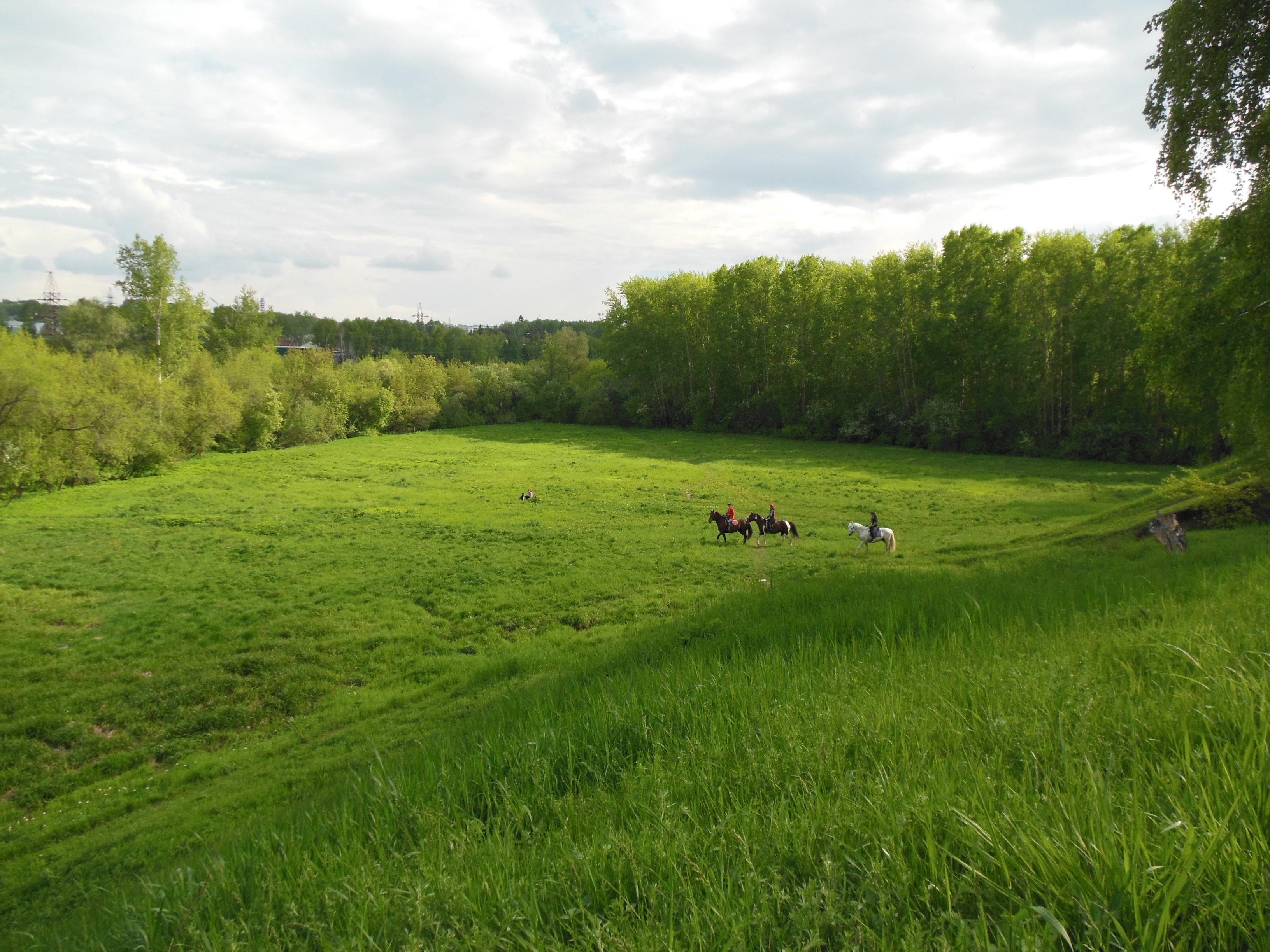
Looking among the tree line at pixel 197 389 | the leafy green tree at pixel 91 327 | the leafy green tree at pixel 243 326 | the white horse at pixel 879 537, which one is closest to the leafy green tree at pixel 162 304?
the tree line at pixel 197 389

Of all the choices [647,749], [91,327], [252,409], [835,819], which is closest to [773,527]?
[647,749]

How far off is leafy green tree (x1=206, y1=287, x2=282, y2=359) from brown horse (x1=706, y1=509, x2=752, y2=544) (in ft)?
273

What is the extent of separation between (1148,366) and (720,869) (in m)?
17.0

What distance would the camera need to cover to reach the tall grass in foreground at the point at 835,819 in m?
1.92

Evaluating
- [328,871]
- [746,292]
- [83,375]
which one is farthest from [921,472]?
[83,375]

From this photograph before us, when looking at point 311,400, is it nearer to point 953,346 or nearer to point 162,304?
point 162,304

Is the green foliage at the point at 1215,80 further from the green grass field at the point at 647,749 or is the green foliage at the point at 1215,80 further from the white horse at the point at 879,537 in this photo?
the white horse at the point at 879,537

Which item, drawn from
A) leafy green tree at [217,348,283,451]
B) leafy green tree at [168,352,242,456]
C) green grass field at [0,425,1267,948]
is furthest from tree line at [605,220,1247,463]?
leafy green tree at [168,352,242,456]

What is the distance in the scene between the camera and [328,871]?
3201 mm

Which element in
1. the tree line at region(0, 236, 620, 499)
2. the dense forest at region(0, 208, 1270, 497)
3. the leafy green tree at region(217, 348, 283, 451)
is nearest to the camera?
the dense forest at region(0, 208, 1270, 497)

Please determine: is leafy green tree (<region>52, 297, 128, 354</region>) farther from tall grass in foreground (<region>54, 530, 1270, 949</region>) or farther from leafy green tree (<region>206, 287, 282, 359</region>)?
tall grass in foreground (<region>54, 530, 1270, 949</region>)

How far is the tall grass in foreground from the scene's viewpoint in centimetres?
192

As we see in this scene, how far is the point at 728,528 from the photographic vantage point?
2175 cm

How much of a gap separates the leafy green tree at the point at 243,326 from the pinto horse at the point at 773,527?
277 feet
